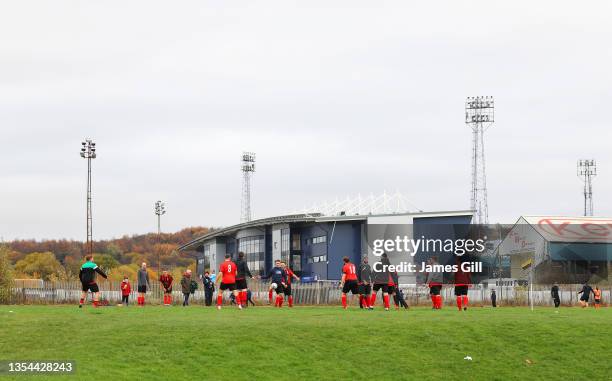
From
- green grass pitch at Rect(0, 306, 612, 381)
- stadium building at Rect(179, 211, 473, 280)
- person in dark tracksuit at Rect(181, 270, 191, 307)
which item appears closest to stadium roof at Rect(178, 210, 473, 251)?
stadium building at Rect(179, 211, 473, 280)

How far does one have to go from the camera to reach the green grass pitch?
2072cm

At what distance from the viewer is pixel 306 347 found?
22.8 meters

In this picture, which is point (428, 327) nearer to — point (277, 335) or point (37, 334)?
point (277, 335)

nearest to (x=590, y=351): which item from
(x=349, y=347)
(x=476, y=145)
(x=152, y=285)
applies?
(x=349, y=347)

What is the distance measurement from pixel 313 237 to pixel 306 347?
69.1 metres

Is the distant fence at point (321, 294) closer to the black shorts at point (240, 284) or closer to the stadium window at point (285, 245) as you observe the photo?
the black shorts at point (240, 284)

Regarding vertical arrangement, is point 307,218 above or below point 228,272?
above

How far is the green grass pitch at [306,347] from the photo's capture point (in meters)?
20.7

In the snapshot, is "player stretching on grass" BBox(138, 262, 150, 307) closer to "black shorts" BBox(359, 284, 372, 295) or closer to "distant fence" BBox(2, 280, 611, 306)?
"distant fence" BBox(2, 280, 611, 306)

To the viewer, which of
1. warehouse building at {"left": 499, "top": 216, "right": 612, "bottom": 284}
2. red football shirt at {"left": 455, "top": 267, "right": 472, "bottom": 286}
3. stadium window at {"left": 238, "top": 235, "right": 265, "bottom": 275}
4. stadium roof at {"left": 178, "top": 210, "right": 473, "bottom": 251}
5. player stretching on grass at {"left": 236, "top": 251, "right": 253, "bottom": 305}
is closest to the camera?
player stretching on grass at {"left": 236, "top": 251, "right": 253, "bottom": 305}

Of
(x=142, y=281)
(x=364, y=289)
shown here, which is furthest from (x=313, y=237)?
(x=364, y=289)

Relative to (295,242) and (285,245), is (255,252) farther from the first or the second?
(295,242)

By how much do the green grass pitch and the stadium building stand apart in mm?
49345

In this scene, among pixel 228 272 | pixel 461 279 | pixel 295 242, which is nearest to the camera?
pixel 228 272
